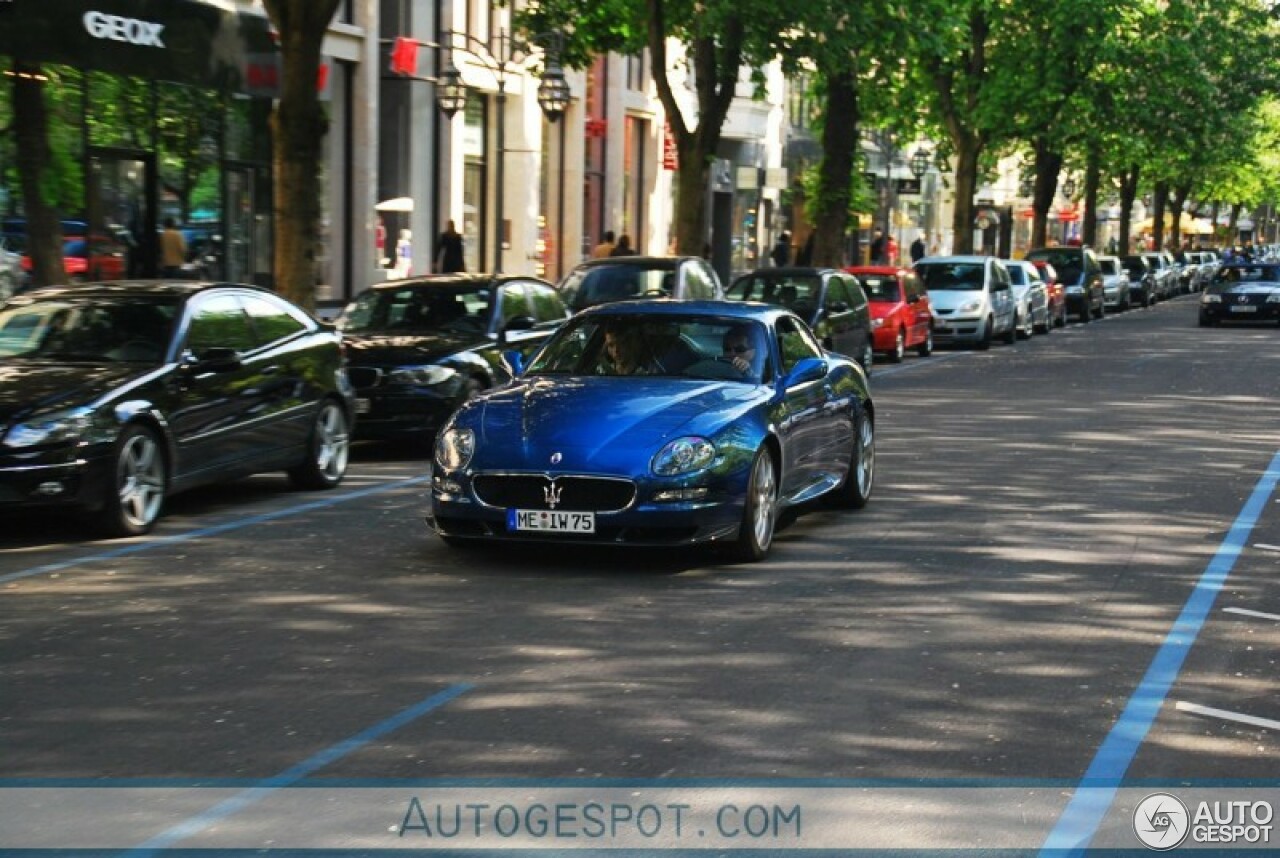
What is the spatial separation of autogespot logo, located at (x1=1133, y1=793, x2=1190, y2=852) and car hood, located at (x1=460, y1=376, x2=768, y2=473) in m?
4.64

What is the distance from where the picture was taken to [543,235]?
45.7m

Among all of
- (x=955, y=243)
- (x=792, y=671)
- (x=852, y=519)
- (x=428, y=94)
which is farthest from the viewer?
(x=955, y=243)

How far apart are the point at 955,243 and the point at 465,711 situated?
4500cm

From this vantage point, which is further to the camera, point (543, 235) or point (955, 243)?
point (955, 243)

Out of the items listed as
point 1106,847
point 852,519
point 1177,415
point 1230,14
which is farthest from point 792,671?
point 1230,14

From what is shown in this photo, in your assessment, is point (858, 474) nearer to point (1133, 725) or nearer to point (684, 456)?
point (684, 456)

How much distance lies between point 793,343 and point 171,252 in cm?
1705

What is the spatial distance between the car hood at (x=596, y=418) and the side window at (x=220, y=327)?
96.6 inches

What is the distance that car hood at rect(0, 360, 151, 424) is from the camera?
11891mm

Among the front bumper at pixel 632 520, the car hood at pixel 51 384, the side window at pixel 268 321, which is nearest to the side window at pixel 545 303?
the side window at pixel 268 321

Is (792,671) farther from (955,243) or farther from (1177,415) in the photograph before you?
(955,243)

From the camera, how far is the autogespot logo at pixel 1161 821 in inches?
241

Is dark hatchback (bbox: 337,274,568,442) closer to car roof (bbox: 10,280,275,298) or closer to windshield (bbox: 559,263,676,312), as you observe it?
windshield (bbox: 559,263,676,312)

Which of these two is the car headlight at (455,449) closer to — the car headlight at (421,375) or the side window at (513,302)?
the car headlight at (421,375)
